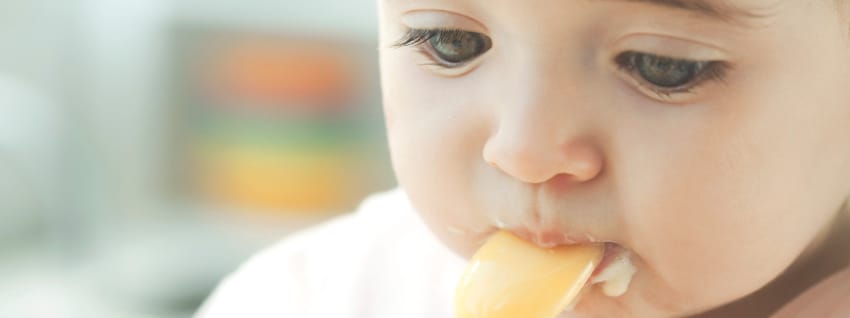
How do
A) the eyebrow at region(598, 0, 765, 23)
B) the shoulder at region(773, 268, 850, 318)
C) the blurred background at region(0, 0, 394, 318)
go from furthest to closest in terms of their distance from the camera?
the blurred background at region(0, 0, 394, 318) < the shoulder at region(773, 268, 850, 318) < the eyebrow at region(598, 0, 765, 23)

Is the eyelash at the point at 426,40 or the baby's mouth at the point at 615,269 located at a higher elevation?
the eyelash at the point at 426,40

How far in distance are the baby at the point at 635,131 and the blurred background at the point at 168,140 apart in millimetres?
1056

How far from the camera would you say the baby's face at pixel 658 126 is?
38cm

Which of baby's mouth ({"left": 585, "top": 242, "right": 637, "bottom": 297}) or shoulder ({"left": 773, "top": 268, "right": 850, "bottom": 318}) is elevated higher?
baby's mouth ({"left": 585, "top": 242, "right": 637, "bottom": 297})

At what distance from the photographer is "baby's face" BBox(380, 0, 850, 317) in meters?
0.38

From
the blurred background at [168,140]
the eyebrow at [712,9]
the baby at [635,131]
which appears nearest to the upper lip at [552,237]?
the baby at [635,131]

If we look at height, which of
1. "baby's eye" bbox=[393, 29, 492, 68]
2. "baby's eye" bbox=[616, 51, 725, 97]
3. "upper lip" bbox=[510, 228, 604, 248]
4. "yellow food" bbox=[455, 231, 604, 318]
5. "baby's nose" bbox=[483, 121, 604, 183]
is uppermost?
"baby's eye" bbox=[393, 29, 492, 68]

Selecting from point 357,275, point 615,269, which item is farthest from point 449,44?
point 357,275

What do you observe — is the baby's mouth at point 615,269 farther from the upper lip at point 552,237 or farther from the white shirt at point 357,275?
the white shirt at point 357,275

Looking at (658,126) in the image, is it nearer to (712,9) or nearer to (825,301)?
(712,9)

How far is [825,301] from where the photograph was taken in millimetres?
480

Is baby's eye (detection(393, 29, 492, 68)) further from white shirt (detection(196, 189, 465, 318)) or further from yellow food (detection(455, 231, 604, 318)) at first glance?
white shirt (detection(196, 189, 465, 318))

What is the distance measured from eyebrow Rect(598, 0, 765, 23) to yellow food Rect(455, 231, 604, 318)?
0.11 meters

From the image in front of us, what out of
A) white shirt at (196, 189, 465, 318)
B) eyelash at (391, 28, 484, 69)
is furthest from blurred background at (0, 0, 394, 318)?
eyelash at (391, 28, 484, 69)
